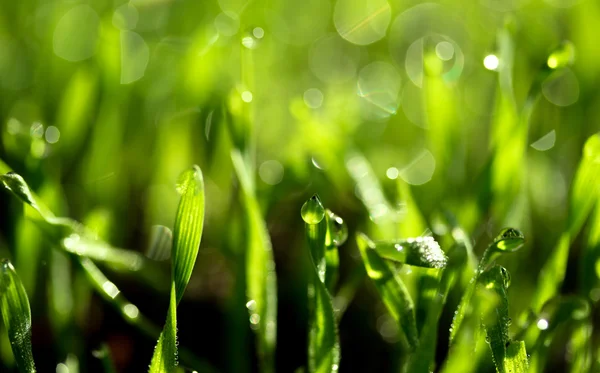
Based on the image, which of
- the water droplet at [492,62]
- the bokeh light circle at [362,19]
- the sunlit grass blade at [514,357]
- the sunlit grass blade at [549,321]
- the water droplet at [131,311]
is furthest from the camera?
the bokeh light circle at [362,19]

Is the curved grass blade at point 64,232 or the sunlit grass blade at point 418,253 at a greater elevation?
the curved grass blade at point 64,232

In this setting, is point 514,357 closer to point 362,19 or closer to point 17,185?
point 17,185

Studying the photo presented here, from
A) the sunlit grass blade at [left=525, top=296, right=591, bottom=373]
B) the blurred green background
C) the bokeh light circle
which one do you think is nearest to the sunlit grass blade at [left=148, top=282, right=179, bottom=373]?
the blurred green background

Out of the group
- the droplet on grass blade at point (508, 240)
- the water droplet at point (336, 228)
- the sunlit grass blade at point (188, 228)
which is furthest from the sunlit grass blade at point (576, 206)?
the sunlit grass blade at point (188, 228)

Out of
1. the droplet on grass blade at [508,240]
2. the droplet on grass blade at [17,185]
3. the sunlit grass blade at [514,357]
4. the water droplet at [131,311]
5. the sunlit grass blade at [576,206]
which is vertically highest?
the sunlit grass blade at [576,206]

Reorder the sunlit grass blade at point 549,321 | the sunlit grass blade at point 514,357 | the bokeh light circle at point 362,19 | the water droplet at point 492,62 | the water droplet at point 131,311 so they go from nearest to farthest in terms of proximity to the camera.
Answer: the sunlit grass blade at point 514,357 → the sunlit grass blade at point 549,321 → the water droplet at point 131,311 → the water droplet at point 492,62 → the bokeh light circle at point 362,19

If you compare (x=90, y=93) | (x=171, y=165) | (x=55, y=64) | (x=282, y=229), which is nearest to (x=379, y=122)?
(x=282, y=229)

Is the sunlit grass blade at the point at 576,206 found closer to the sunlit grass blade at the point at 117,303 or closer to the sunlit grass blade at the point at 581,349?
the sunlit grass blade at the point at 581,349

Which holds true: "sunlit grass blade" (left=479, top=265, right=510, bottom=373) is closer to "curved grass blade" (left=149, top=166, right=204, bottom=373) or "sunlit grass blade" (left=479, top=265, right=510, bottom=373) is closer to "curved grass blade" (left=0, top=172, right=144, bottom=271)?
"curved grass blade" (left=149, top=166, right=204, bottom=373)
